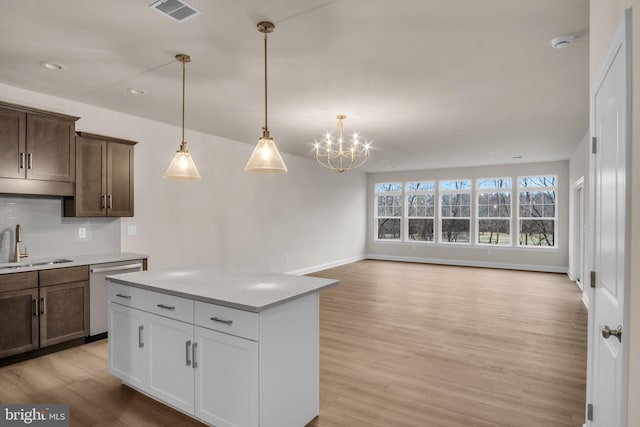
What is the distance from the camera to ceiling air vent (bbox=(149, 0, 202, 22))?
2207mm

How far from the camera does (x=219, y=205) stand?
19.2 ft

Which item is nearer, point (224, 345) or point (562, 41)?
point (224, 345)

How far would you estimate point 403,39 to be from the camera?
2670 millimetres

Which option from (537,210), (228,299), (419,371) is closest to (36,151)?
(228,299)

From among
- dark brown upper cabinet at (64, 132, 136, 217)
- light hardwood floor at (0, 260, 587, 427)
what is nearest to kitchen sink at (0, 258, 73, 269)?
dark brown upper cabinet at (64, 132, 136, 217)

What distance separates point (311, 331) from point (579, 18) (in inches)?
108

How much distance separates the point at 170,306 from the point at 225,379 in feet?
2.02

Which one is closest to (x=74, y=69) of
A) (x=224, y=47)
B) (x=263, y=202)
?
(x=224, y=47)

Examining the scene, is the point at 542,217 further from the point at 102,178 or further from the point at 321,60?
the point at 102,178

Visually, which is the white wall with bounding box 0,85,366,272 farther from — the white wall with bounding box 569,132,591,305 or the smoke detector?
the white wall with bounding box 569,132,591,305

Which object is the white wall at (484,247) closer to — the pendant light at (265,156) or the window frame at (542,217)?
the window frame at (542,217)

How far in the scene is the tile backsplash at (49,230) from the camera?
11.9ft

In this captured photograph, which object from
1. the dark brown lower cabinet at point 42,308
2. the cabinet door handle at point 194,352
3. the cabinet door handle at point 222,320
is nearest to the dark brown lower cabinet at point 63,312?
the dark brown lower cabinet at point 42,308

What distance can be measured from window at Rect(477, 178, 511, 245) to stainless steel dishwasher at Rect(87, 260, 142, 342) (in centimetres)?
860
